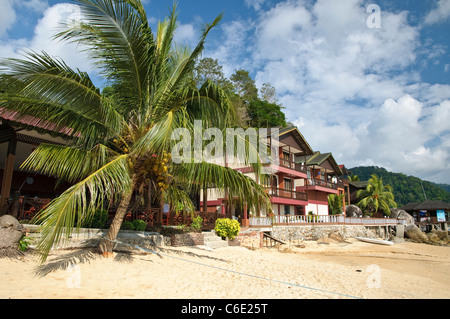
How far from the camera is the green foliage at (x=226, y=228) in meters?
15.9

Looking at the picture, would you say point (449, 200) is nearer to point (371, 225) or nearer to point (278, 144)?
point (371, 225)

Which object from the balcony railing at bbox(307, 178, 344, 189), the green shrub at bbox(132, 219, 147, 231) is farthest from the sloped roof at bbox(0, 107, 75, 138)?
the balcony railing at bbox(307, 178, 344, 189)

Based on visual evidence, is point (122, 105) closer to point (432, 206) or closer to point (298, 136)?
point (298, 136)

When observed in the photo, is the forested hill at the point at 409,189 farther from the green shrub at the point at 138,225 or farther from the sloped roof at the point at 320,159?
the green shrub at the point at 138,225

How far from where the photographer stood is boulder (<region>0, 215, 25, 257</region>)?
25.2ft

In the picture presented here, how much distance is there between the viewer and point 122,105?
8.09 m

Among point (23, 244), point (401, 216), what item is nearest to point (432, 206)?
point (401, 216)

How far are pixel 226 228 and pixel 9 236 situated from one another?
9.93 meters

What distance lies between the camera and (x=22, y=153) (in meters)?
14.4

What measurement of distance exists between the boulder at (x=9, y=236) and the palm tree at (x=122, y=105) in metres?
1.73

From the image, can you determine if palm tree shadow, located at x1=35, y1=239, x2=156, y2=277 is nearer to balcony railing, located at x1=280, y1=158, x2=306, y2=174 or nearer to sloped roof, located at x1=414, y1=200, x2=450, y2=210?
balcony railing, located at x1=280, y1=158, x2=306, y2=174

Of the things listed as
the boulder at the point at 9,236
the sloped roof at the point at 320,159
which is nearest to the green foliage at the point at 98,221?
the boulder at the point at 9,236

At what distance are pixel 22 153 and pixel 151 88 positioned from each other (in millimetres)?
10284
